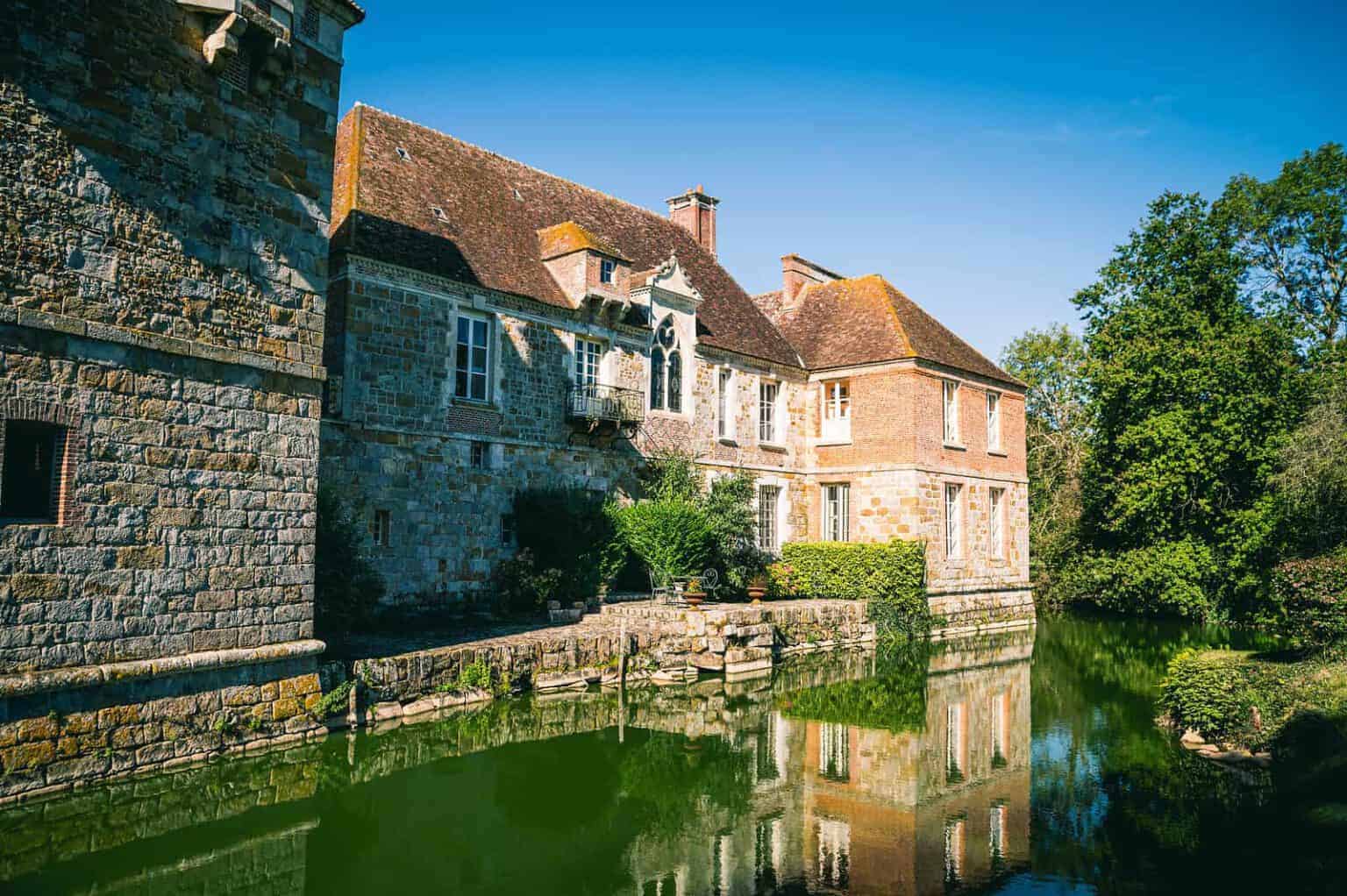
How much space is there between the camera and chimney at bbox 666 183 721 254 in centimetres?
2702

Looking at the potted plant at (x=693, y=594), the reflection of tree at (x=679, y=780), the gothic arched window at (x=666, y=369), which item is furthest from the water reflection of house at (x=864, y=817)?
the gothic arched window at (x=666, y=369)

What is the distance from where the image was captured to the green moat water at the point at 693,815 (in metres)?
6.87

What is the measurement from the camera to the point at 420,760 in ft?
32.3

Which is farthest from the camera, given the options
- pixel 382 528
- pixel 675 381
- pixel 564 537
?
pixel 675 381

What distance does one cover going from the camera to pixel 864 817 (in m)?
8.46

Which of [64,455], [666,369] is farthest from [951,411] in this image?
[64,455]

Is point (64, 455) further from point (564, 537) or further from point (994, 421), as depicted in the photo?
point (994, 421)

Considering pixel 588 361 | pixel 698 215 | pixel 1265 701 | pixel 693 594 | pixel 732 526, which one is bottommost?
pixel 1265 701

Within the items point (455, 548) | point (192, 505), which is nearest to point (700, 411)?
point (455, 548)

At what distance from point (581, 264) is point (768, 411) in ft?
25.2

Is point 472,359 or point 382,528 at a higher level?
point 472,359

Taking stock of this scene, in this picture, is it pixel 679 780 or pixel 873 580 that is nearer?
pixel 679 780

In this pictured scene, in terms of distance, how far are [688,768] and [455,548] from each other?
313 inches

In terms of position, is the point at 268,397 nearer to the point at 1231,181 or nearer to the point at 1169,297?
the point at 1169,297
